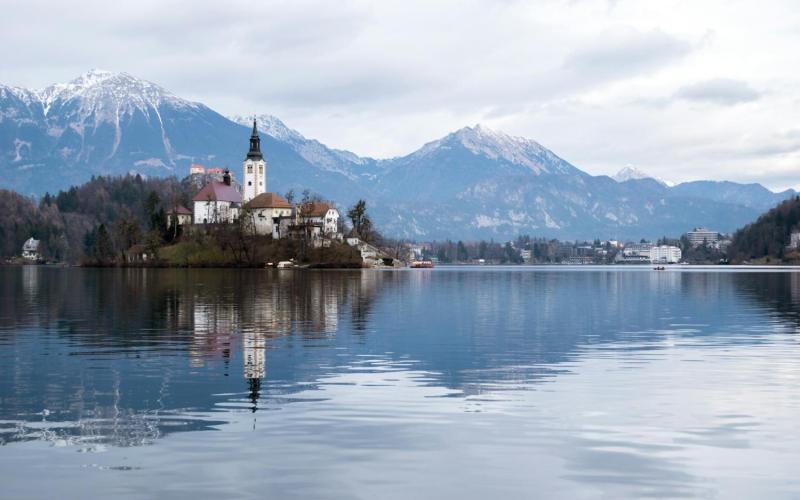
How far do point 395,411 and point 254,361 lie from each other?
1136cm

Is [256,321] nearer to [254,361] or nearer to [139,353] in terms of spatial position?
[139,353]

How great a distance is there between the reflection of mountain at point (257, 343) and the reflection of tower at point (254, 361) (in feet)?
0.23

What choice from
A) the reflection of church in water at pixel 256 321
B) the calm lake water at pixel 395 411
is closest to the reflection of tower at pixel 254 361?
the reflection of church in water at pixel 256 321

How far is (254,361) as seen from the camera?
33844mm

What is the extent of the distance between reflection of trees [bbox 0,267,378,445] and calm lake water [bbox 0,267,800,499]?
145mm

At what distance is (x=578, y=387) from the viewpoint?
2830 centimetres

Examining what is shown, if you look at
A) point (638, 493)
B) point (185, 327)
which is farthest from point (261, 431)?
A: point (185, 327)

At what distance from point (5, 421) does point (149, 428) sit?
13.2ft

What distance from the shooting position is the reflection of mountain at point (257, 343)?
972 inches

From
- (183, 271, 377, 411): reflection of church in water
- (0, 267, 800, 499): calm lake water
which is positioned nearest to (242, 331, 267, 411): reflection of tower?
(183, 271, 377, 411): reflection of church in water

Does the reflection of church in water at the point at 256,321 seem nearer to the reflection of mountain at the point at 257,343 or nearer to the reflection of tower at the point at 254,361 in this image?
the reflection of tower at the point at 254,361

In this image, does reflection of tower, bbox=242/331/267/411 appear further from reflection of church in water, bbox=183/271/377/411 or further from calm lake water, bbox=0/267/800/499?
calm lake water, bbox=0/267/800/499

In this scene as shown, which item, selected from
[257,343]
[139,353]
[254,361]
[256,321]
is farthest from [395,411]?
[256,321]

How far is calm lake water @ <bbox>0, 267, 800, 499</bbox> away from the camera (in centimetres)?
1714
